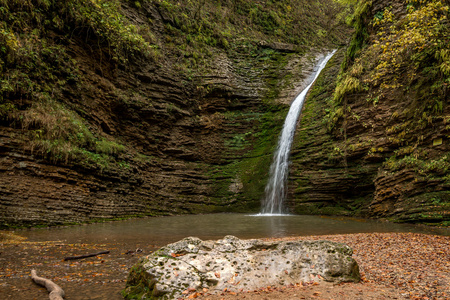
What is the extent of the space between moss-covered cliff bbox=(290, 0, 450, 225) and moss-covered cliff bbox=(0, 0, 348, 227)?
3.41 meters

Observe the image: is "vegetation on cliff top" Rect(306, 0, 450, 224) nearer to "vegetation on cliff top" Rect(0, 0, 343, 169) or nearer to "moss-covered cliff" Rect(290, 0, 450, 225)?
"moss-covered cliff" Rect(290, 0, 450, 225)

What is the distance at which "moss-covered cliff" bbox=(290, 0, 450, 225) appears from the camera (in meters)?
8.32

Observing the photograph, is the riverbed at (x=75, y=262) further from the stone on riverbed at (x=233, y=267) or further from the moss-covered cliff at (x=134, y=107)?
the moss-covered cliff at (x=134, y=107)

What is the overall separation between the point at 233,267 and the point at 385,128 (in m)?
10.2

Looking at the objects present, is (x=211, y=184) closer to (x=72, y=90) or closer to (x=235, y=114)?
(x=235, y=114)

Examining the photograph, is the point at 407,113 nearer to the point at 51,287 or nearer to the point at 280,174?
the point at 280,174

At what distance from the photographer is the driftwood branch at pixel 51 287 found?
2.90 meters

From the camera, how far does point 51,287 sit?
10.3ft

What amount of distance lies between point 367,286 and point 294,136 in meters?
12.4

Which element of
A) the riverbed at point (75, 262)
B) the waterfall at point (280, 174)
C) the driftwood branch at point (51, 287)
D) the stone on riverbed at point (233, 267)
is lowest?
the riverbed at point (75, 262)

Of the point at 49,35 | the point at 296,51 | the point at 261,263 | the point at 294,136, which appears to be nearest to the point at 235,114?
the point at 294,136

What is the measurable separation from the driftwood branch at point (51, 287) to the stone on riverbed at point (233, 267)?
67cm

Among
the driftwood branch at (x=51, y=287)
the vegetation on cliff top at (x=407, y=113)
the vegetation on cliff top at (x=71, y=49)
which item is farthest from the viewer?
the vegetation on cliff top at (x=71, y=49)

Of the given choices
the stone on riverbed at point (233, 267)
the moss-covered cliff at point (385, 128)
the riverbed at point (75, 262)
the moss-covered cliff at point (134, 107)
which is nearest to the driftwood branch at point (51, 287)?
the riverbed at point (75, 262)
